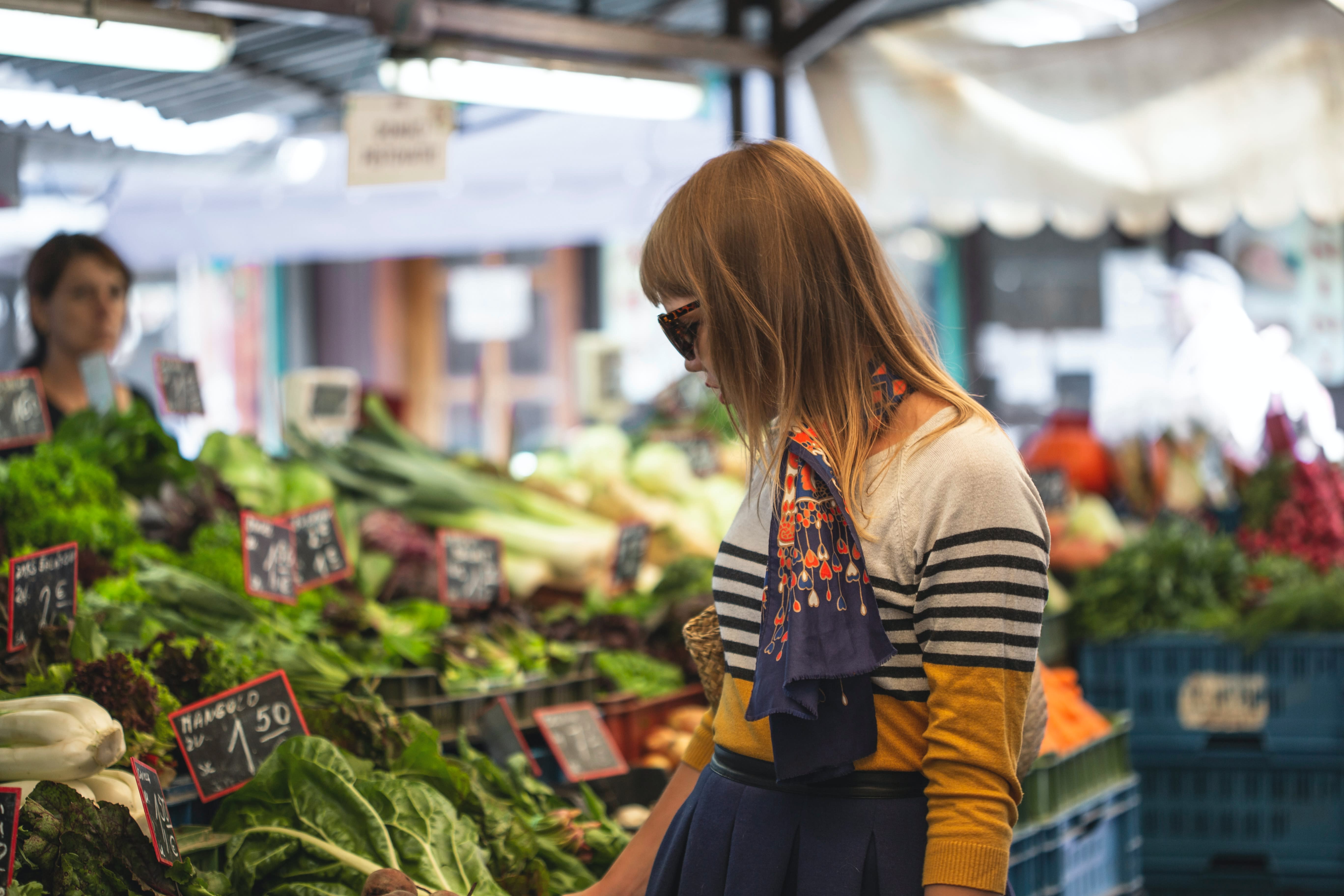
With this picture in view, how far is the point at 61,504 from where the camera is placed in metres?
2.84

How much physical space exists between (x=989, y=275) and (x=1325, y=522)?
4.29m

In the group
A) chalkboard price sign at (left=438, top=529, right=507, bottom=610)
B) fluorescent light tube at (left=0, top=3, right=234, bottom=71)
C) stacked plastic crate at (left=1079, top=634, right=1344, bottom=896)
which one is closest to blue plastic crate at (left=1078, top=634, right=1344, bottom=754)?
stacked plastic crate at (left=1079, top=634, right=1344, bottom=896)

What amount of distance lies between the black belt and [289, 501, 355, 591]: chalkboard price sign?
6.05 feet

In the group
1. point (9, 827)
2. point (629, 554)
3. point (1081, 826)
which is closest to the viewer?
point (9, 827)

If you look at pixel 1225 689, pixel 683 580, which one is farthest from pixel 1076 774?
pixel 683 580

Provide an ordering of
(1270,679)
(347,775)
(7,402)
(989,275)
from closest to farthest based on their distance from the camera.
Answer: (347,775) < (7,402) < (1270,679) < (989,275)

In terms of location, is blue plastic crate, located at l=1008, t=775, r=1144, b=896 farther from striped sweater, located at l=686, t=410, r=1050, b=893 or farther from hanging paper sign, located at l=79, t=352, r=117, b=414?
A: hanging paper sign, located at l=79, t=352, r=117, b=414

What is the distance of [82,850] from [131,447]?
1901mm

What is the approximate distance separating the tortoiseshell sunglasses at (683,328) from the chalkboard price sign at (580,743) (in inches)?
56.1

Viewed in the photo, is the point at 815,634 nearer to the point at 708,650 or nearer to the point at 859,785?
the point at 859,785

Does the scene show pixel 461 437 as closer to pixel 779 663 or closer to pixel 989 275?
pixel 989 275

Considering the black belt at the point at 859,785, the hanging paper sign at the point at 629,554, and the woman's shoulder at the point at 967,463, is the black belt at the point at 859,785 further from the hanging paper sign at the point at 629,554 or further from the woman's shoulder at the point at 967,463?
the hanging paper sign at the point at 629,554

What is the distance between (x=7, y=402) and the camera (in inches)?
123

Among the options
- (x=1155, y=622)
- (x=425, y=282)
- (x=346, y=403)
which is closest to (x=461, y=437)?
(x=425, y=282)
